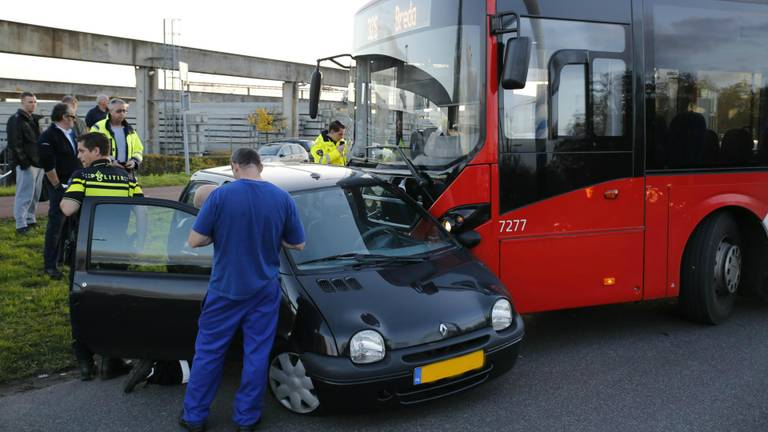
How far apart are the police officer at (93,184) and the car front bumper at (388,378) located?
179 centimetres

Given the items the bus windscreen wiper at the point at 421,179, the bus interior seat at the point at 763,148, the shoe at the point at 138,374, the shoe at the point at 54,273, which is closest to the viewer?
the shoe at the point at 138,374

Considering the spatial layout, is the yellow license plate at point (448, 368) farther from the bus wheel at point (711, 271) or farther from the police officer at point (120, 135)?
the police officer at point (120, 135)

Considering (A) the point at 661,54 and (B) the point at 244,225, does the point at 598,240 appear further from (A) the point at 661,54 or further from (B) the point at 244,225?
(B) the point at 244,225

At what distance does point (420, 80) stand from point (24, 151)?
5787 mm

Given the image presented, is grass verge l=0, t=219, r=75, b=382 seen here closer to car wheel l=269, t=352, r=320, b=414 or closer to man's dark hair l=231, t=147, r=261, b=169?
car wheel l=269, t=352, r=320, b=414

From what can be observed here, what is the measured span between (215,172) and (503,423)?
117 inches

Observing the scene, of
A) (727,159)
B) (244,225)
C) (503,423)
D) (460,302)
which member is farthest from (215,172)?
(727,159)

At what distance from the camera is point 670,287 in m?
6.02

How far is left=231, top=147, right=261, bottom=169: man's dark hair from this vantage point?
396 centimetres

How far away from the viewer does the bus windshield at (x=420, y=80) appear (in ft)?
17.5

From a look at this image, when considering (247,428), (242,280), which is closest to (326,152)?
(242,280)

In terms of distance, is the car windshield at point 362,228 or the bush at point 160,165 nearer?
the car windshield at point 362,228

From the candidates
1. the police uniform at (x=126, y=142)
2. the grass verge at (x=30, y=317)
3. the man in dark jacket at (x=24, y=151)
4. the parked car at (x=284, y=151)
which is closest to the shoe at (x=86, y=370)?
the grass verge at (x=30, y=317)

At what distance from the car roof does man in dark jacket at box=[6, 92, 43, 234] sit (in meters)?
4.03
